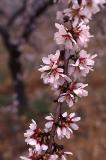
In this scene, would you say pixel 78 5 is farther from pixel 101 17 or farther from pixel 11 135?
pixel 11 135

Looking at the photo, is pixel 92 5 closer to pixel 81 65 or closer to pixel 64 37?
pixel 64 37

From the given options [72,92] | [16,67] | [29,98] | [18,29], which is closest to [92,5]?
[72,92]

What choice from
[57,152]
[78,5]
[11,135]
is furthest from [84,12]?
[11,135]

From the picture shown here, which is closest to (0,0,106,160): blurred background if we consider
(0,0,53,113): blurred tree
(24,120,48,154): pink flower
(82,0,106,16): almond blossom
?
(0,0,53,113): blurred tree

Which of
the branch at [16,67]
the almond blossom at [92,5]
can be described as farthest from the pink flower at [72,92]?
the branch at [16,67]

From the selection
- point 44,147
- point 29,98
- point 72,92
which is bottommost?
point 44,147

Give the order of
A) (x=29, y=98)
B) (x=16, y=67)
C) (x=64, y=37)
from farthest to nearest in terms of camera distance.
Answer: (x=29, y=98)
(x=16, y=67)
(x=64, y=37)

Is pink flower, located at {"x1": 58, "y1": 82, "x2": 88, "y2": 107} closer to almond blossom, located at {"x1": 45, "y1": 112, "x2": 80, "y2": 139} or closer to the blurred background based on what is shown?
almond blossom, located at {"x1": 45, "y1": 112, "x2": 80, "y2": 139}

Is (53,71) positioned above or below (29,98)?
below

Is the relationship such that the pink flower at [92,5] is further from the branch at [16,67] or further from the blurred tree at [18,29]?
the branch at [16,67]
